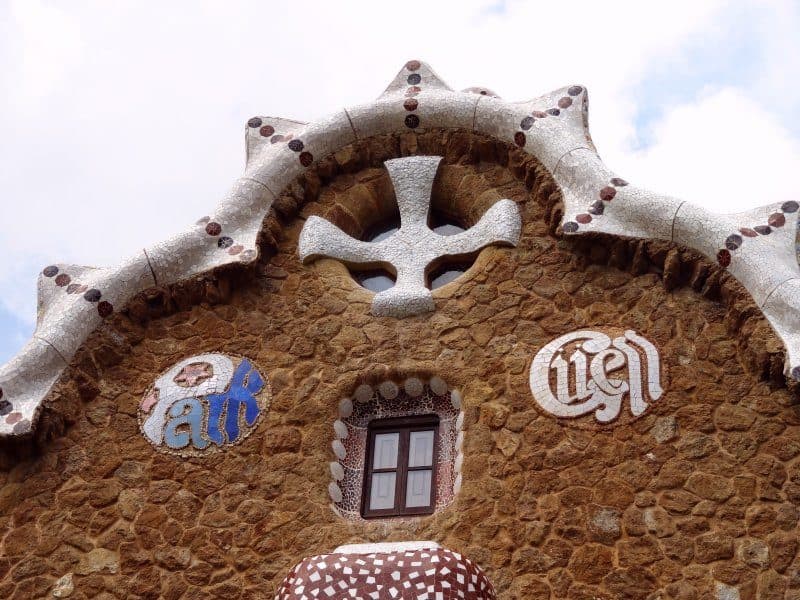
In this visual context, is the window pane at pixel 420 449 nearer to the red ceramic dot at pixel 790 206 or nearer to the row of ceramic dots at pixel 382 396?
the row of ceramic dots at pixel 382 396

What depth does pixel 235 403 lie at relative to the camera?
7.39 metres

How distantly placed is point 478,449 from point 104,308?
7.70 ft

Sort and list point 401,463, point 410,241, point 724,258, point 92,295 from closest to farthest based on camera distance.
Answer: point 724,258 → point 401,463 → point 92,295 → point 410,241

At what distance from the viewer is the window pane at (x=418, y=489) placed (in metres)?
7.00

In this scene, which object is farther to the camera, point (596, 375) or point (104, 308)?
point (104, 308)

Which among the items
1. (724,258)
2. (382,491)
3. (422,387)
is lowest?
(382,491)

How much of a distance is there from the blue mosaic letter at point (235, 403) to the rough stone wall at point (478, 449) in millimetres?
88

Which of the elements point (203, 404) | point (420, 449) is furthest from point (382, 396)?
point (203, 404)

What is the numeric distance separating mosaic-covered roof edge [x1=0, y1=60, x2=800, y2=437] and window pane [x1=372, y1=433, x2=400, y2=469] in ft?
4.68

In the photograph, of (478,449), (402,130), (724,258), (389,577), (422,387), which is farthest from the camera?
(402,130)

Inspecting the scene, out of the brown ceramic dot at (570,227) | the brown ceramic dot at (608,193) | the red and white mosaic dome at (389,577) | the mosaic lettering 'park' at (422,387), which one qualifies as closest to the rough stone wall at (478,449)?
the mosaic lettering 'park' at (422,387)

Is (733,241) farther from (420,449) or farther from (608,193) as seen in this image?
(420,449)

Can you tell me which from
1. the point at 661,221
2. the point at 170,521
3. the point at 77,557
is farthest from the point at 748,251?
the point at 77,557

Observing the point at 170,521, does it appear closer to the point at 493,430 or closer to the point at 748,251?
the point at 493,430
